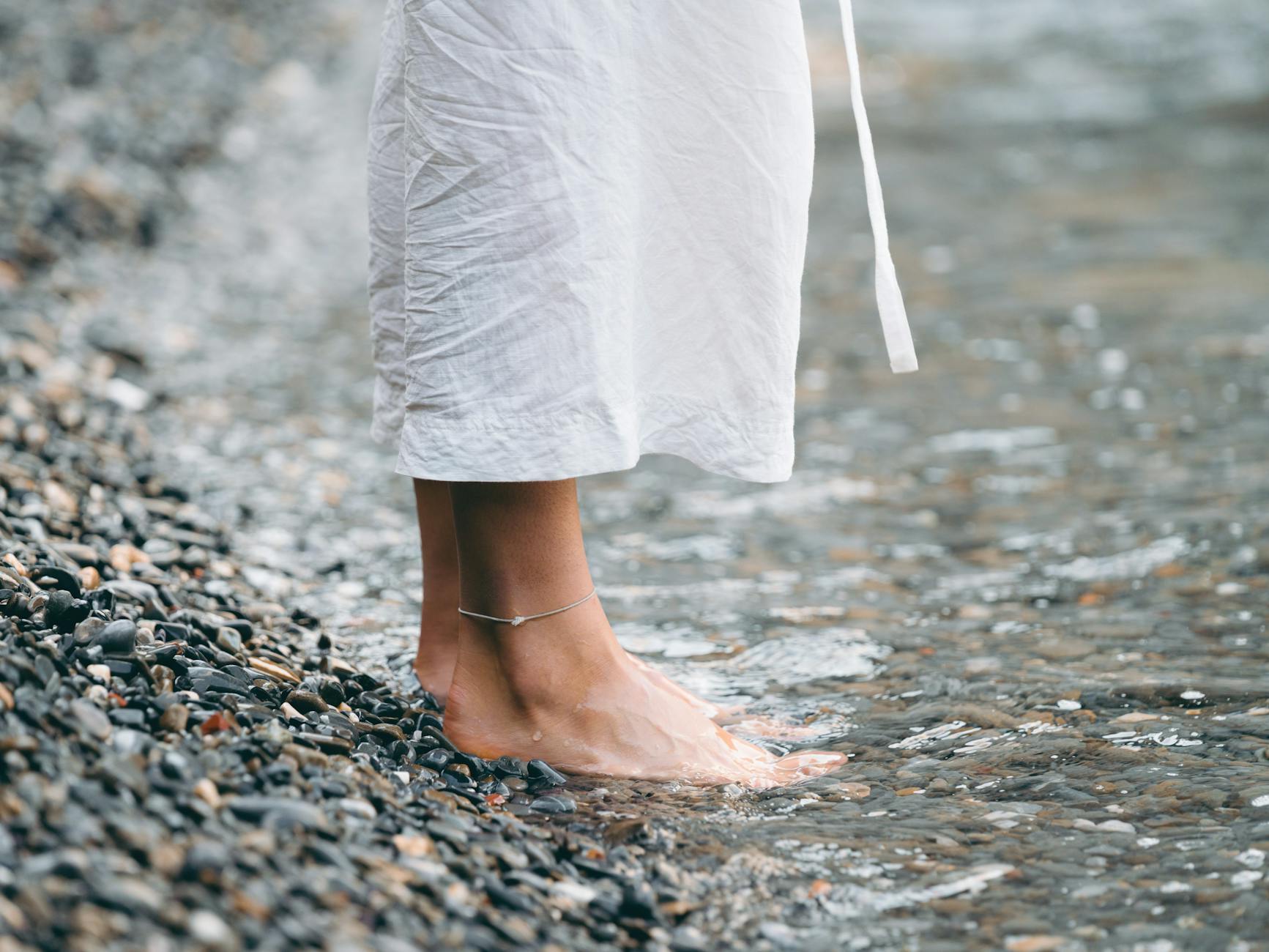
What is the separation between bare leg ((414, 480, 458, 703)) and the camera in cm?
211

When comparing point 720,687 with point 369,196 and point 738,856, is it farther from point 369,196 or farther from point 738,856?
point 369,196

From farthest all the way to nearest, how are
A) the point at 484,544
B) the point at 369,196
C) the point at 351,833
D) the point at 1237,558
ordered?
the point at 1237,558 → the point at 369,196 → the point at 484,544 → the point at 351,833

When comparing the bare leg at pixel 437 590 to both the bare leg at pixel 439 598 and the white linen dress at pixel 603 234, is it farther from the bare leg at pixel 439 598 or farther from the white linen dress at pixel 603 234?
the white linen dress at pixel 603 234

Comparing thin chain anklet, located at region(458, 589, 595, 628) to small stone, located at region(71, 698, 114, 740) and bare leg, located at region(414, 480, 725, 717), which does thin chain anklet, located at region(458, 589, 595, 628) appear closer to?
bare leg, located at region(414, 480, 725, 717)

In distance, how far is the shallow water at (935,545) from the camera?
65.9 inches

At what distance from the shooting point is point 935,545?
3.08 m

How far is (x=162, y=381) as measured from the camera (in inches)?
161

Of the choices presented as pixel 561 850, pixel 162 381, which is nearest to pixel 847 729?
pixel 561 850

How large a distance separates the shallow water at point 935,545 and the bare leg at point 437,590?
0.13 meters

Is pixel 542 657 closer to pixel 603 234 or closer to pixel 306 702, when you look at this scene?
pixel 306 702

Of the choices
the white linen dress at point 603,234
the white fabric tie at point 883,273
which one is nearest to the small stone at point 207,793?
the white linen dress at point 603,234

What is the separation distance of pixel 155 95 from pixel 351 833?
718cm

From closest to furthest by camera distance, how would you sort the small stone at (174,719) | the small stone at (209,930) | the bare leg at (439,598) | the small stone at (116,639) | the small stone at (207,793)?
the small stone at (209,930)
the small stone at (207,793)
the small stone at (174,719)
the small stone at (116,639)
the bare leg at (439,598)

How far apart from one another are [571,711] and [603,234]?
0.69 meters
